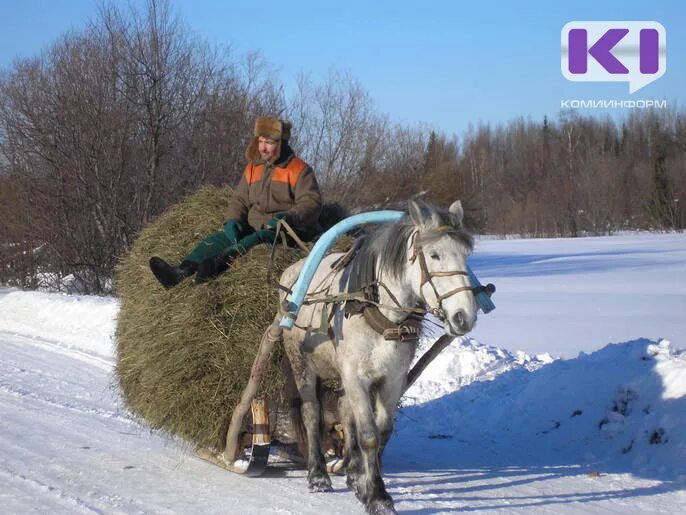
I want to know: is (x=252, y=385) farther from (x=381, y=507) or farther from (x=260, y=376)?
(x=381, y=507)

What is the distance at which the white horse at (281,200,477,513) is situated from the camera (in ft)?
14.1

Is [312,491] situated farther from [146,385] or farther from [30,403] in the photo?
[30,403]

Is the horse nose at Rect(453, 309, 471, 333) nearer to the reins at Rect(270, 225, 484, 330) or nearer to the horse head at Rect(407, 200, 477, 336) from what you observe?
the horse head at Rect(407, 200, 477, 336)

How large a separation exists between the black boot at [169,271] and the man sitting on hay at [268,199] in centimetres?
18

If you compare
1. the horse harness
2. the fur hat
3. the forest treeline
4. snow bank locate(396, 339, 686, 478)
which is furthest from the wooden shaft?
the forest treeline

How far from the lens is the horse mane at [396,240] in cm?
442

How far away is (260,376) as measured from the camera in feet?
17.5

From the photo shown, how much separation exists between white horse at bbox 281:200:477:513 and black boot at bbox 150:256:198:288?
840 mm

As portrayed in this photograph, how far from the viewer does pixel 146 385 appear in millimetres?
5770

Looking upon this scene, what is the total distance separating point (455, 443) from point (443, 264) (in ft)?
10.5

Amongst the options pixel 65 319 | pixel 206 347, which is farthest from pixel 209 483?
pixel 65 319

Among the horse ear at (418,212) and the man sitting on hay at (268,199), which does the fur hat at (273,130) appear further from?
the horse ear at (418,212)

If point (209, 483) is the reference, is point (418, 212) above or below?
above

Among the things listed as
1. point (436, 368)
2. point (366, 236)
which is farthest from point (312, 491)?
point (436, 368)
